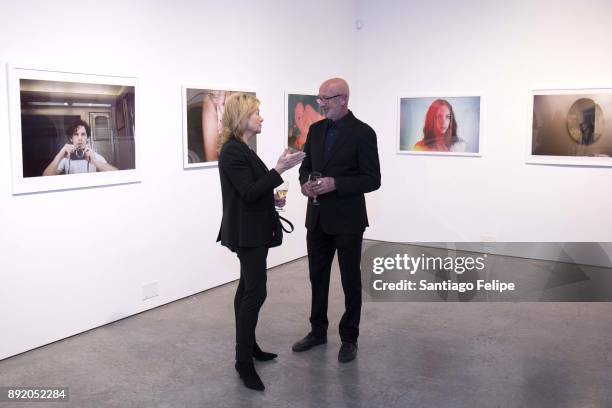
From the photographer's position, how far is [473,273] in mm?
7793

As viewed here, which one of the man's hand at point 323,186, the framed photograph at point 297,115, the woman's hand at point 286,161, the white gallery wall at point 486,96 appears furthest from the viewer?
the framed photograph at point 297,115

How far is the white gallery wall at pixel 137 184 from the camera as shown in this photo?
4879 mm

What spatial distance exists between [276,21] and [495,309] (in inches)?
168

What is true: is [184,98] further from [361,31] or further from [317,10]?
[361,31]

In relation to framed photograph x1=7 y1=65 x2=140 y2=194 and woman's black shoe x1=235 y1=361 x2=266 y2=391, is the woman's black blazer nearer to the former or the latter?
woman's black shoe x1=235 y1=361 x2=266 y2=391

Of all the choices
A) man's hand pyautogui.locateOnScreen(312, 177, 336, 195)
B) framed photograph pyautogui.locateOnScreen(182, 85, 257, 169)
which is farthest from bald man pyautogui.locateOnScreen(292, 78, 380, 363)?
framed photograph pyautogui.locateOnScreen(182, 85, 257, 169)

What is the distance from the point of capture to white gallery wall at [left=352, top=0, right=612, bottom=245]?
25.9 feet

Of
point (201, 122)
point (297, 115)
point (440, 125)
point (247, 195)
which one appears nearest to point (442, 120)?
point (440, 125)

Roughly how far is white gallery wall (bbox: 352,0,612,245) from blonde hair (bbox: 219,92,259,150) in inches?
208

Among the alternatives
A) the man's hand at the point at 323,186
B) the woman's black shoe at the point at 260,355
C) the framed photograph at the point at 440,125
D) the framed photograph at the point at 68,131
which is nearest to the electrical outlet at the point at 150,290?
the framed photograph at the point at 68,131

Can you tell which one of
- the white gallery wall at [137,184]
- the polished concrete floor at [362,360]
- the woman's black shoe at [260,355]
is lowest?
the polished concrete floor at [362,360]

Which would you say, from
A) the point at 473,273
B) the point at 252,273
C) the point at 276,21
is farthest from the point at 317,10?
the point at 252,273

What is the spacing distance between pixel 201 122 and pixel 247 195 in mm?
2842

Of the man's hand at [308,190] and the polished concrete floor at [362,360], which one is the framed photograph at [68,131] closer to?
the polished concrete floor at [362,360]
